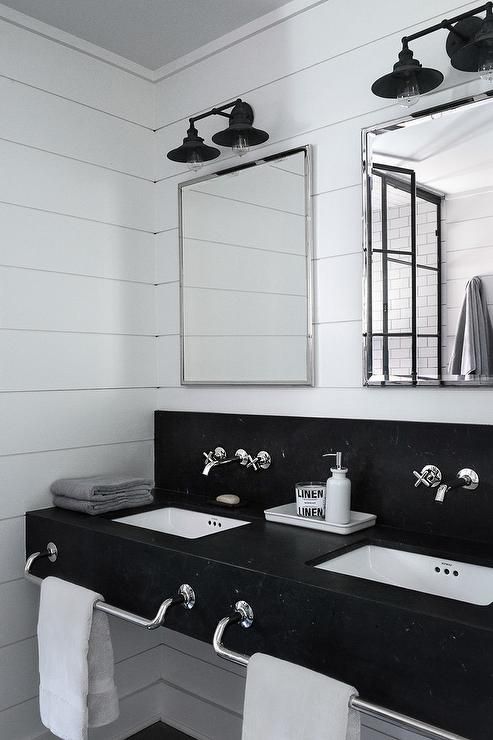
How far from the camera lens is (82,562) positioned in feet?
6.44

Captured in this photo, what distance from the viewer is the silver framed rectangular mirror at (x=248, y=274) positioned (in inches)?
84.0

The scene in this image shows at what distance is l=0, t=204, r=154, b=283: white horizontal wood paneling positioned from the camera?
2176 mm

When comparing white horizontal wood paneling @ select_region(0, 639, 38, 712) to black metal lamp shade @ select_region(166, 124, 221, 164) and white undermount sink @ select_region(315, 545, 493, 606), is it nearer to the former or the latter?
white undermount sink @ select_region(315, 545, 493, 606)

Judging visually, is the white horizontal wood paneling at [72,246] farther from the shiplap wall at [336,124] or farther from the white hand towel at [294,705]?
the white hand towel at [294,705]

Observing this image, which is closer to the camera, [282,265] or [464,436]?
[464,436]

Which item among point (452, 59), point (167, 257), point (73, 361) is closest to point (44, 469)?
point (73, 361)

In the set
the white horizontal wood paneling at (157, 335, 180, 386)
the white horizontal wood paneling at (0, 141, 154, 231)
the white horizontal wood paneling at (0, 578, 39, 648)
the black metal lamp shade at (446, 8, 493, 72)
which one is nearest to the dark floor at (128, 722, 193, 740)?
the white horizontal wood paneling at (0, 578, 39, 648)

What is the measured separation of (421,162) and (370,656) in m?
1.29

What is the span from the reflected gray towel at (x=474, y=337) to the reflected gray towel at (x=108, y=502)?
1148mm

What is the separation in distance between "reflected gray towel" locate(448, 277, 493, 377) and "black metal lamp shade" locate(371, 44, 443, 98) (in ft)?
1.72

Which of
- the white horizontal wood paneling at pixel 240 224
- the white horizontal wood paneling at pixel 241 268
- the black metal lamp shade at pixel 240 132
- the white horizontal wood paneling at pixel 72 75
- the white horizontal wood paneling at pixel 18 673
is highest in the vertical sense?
the white horizontal wood paneling at pixel 72 75

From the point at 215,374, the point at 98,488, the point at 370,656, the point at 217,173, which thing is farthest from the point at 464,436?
the point at 217,173

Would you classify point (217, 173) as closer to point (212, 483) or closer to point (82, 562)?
point (212, 483)

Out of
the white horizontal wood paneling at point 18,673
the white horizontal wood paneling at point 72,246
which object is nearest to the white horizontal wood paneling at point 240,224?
the white horizontal wood paneling at point 72,246
